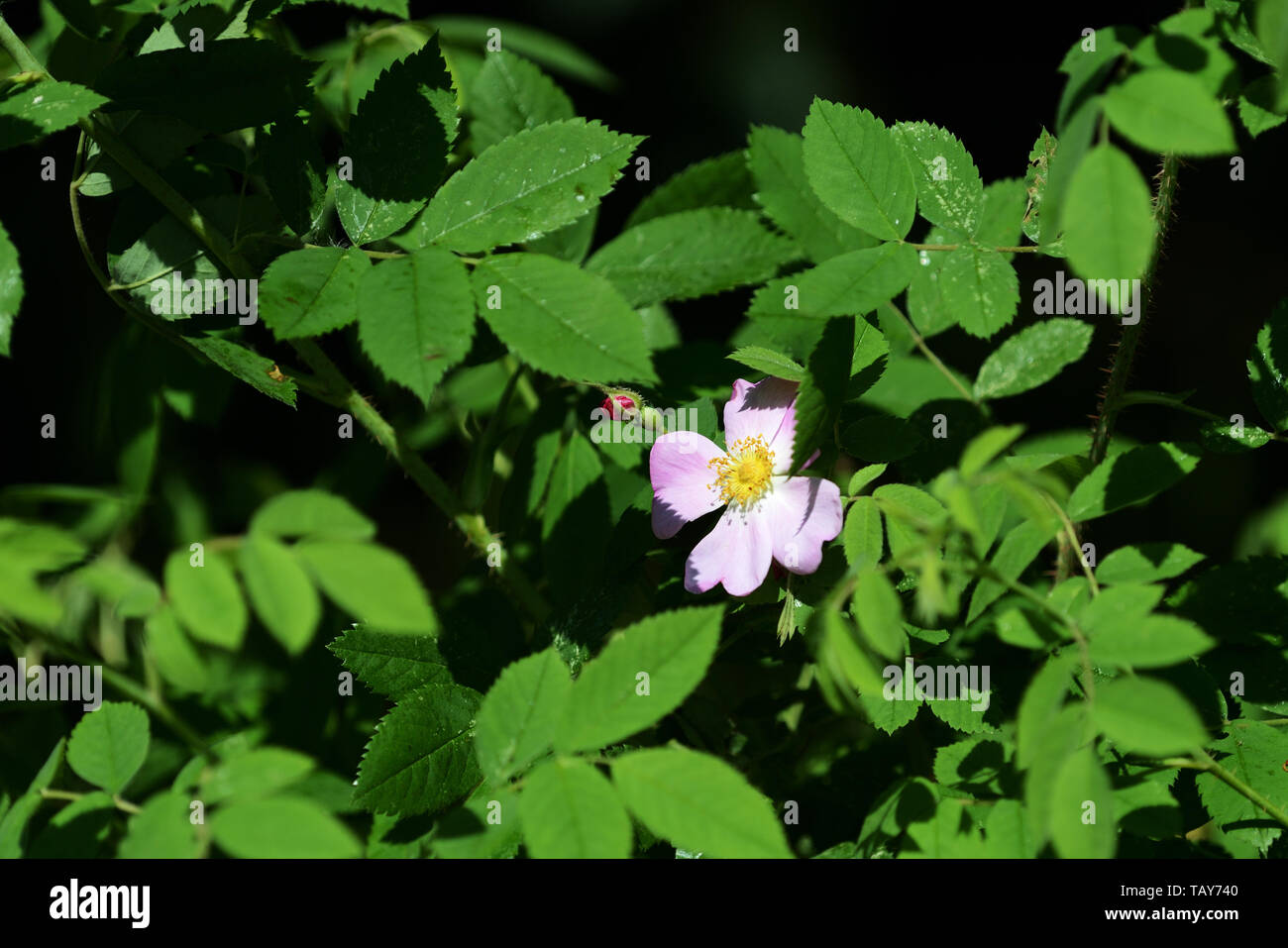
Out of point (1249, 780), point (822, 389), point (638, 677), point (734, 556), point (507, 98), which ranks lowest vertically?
point (1249, 780)

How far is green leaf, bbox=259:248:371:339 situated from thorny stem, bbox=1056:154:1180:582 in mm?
773

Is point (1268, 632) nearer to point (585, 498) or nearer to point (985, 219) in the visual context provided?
point (985, 219)

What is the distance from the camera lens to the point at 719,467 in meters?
1.18

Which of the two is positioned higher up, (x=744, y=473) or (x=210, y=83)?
(x=210, y=83)

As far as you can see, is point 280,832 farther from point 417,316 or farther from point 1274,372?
point 1274,372

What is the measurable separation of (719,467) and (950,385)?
1.43 feet

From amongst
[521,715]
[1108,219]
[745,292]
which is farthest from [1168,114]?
[745,292]

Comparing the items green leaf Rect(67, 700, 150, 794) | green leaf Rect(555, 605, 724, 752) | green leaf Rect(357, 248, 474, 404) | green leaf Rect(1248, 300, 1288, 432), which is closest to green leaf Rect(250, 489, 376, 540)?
green leaf Rect(357, 248, 474, 404)

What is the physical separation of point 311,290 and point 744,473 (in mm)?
473

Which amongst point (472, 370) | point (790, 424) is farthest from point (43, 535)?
point (472, 370)

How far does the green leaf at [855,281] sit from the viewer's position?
3.48 feet

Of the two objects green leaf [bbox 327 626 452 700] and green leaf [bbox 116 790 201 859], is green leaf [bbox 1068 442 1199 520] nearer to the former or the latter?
green leaf [bbox 327 626 452 700]

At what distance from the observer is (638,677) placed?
95 cm

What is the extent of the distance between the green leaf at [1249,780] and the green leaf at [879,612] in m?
0.44
